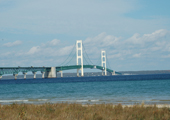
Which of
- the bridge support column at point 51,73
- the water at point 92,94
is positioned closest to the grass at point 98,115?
the water at point 92,94

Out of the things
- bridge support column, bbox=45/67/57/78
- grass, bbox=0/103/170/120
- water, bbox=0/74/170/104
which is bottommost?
water, bbox=0/74/170/104

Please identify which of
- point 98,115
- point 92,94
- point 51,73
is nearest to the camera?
point 98,115

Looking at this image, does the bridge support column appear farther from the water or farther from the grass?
the grass

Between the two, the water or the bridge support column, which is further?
the bridge support column

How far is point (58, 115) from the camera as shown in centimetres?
1205

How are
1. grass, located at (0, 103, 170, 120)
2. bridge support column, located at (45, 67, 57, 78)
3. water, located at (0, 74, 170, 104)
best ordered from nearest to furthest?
1. grass, located at (0, 103, 170, 120)
2. water, located at (0, 74, 170, 104)
3. bridge support column, located at (45, 67, 57, 78)

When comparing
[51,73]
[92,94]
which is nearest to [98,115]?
[92,94]

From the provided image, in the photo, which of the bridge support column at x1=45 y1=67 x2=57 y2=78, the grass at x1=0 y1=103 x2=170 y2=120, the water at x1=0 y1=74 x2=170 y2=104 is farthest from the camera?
the bridge support column at x1=45 y1=67 x2=57 y2=78

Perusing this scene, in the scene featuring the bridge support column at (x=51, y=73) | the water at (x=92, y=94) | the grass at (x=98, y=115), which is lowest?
the water at (x=92, y=94)

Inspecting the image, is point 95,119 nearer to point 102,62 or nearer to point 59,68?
point 59,68

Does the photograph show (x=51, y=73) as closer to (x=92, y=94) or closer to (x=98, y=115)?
(x=92, y=94)

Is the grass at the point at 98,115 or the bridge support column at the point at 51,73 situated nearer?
the grass at the point at 98,115

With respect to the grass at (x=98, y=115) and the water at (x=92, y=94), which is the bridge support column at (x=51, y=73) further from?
the grass at (x=98, y=115)

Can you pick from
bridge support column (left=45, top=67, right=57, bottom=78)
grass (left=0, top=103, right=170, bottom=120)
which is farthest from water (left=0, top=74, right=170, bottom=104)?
bridge support column (left=45, top=67, right=57, bottom=78)
